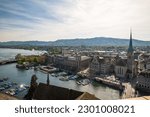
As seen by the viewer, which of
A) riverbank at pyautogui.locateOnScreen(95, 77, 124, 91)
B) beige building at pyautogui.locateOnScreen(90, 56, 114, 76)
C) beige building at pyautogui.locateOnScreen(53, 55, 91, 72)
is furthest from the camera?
beige building at pyautogui.locateOnScreen(53, 55, 91, 72)

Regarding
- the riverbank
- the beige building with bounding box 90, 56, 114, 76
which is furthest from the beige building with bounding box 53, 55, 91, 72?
the riverbank

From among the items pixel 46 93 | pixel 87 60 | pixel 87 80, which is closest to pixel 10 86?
pixel 87 80

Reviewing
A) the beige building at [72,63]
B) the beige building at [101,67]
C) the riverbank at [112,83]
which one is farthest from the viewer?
the beige building at [72,63]

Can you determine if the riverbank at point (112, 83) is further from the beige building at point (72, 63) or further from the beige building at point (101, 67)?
the beige building at point (72, 63)

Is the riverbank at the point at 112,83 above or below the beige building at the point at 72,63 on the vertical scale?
below

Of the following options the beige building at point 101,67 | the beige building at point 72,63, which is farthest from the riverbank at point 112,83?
the beige building at point 72,63

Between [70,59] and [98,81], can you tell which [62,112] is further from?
[70,59]

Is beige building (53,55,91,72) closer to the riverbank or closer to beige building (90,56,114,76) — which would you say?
beige building (90,56,114,76)

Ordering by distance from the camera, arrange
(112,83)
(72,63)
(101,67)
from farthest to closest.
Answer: (72,63) → (101,67) → (112,83)

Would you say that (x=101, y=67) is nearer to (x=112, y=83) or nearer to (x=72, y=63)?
(x=72, y=63)

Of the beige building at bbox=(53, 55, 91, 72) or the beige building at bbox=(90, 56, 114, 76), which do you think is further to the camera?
the beige building at bbox=(53, 55, 91, 72)

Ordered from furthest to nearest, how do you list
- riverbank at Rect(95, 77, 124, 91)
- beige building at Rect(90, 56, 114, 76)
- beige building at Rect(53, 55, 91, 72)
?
beige building at Rect(53, 55, 91, 72), beige building at Rect(90, 56, 114, 76), riverbank at Rect(95, 77, 124, 91)

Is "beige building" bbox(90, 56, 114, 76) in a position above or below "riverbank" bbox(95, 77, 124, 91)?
above

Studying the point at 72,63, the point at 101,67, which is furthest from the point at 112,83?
the point at 72,63
